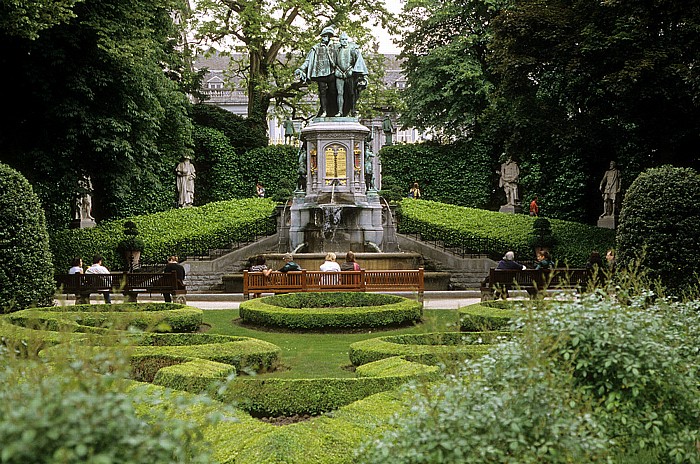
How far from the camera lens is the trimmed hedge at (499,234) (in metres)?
23.7

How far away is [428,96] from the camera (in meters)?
35.5

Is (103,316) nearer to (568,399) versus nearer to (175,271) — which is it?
(175,271)

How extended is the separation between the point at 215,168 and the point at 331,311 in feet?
85.9

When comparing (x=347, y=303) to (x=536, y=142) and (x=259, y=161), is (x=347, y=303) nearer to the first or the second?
(x=536, y=142)

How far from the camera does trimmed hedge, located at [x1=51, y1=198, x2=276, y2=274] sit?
24000mm

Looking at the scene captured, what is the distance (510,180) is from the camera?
36.0m

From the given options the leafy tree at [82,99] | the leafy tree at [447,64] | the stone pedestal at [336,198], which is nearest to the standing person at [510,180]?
the leafy tree at [447,64]

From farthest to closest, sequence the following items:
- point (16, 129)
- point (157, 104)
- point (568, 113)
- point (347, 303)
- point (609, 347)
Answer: point (568, 113), point (157, 104), point (16, 129), point (347, 303), point (609, 347)

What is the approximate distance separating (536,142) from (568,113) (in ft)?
5.28

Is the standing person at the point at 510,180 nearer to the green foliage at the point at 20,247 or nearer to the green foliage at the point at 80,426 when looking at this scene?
the green foliage at the point at 20,247

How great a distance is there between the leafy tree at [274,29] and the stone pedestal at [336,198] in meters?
9.95

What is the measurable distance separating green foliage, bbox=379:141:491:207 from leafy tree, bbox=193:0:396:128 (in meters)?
5.56

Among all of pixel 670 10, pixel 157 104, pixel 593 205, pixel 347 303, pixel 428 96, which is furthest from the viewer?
pixel 428 96

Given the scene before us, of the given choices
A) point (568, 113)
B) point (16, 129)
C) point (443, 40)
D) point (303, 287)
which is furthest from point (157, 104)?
point (443, 40)
